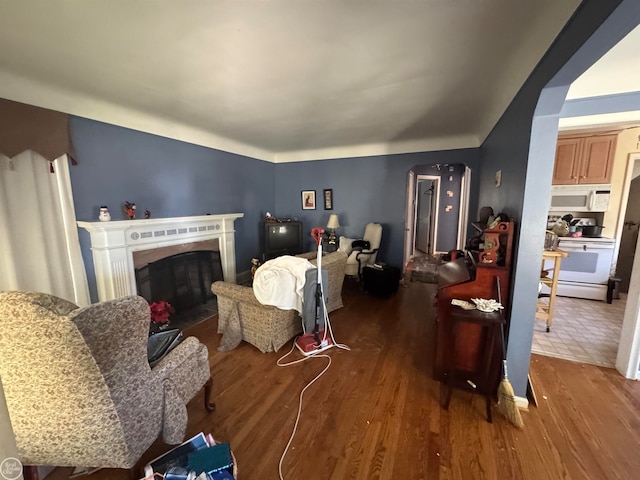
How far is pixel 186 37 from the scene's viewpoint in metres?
1.54

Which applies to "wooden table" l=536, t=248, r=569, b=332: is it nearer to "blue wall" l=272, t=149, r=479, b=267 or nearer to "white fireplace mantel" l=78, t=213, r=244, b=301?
"blue wall" l=272, t=149, r=479, b=267

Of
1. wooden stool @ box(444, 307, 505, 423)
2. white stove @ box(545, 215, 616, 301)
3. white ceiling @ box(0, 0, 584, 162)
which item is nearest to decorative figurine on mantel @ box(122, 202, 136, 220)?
white ceiling @ box(0, 0, 584, 162)

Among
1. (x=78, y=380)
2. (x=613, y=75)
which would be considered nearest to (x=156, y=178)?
(x=78, y=380)

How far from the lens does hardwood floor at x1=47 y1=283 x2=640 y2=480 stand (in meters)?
1.39

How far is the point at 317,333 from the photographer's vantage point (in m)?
2.53

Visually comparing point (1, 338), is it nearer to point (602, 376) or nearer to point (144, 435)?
point (144, 435)

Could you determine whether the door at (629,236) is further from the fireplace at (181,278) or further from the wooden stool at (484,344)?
the fireplace at (181,278)

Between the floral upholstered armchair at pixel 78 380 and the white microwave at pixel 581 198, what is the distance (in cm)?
495

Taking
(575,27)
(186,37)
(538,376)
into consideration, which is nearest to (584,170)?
(538,376)

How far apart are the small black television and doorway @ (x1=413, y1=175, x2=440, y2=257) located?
3.47m

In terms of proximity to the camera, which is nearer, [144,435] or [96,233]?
[144,435]

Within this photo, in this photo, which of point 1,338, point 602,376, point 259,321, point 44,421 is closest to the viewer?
point 1,338

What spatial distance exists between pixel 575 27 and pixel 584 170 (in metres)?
3.43

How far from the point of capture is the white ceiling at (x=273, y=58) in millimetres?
1327
